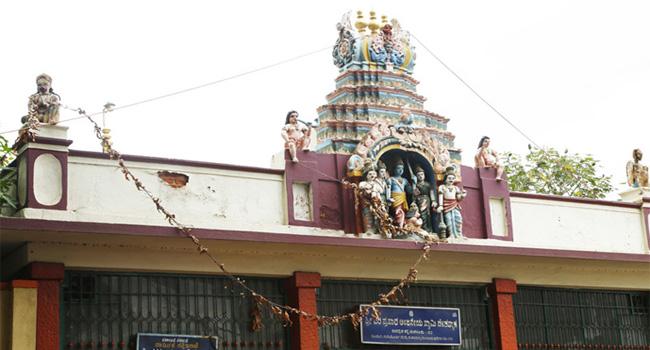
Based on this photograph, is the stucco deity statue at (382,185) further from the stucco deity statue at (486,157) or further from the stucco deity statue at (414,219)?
the stucco deity statue at (486,157)

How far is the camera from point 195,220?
44.0 feet

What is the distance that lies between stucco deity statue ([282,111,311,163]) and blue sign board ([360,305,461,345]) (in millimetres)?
2483

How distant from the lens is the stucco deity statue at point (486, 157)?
16172 millimetres

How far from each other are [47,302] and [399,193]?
17.8ft

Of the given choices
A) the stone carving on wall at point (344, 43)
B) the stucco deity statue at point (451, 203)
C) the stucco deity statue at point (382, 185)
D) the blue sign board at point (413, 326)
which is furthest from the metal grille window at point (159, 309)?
the stone carving on wall at point (344, 43)

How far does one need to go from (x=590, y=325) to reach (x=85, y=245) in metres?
8.65

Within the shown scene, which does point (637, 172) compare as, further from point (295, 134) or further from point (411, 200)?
point (295, 134)

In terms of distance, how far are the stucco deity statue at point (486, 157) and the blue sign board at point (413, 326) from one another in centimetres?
242

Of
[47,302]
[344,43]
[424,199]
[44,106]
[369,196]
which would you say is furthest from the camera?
[344,43]

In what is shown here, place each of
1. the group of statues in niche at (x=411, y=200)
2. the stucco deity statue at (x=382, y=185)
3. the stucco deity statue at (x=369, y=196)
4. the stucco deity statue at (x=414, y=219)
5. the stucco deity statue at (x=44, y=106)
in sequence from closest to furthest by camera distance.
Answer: the stucco deity statue at (x=44, y=106) < the stucco deity statue at (x=369, y=196) < the group of statues in niche at (x=411, y=200) < the stucco deity statue at (x=382, y=185) < the stucco deity statue at (x=414, y=219)

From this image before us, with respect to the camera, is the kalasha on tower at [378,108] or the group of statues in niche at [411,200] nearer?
the group of statues in niche at [411,200]

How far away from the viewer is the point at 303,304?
46.0 ft

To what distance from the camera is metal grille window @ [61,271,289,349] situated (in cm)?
1270

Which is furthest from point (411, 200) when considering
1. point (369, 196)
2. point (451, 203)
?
point (369, 196)
